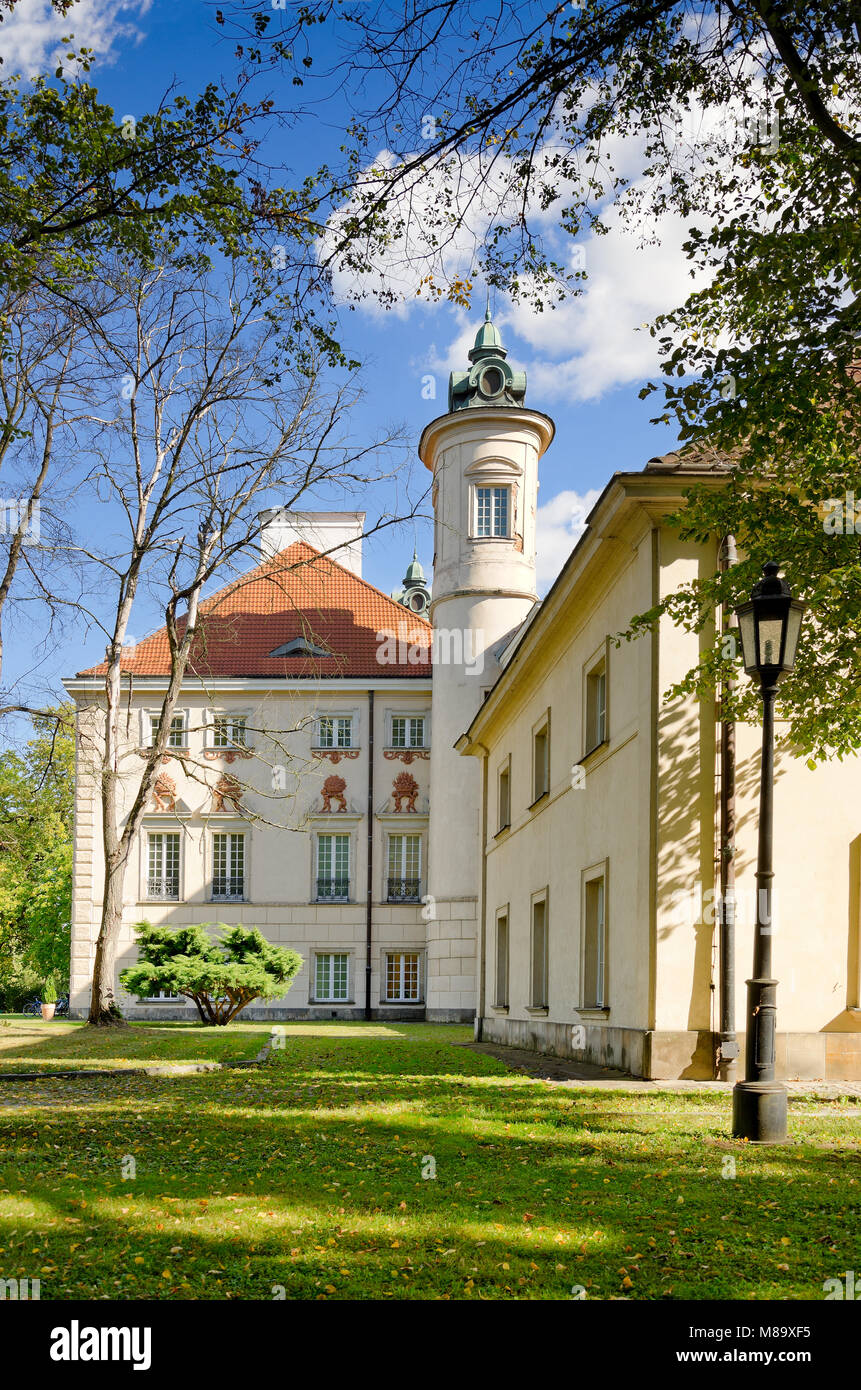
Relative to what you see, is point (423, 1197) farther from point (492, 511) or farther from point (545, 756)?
point (492, 511)

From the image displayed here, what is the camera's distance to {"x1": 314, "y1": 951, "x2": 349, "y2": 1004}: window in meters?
37.5

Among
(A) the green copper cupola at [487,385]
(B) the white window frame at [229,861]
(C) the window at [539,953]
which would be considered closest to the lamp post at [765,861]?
(C) the window at [539,953]

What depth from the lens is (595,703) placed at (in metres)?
17.3

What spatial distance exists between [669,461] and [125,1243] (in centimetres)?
1025

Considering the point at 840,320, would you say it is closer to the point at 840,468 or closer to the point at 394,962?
the point at 840,468

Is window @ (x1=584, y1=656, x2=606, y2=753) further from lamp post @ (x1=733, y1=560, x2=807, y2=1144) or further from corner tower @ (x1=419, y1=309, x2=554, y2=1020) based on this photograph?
corner tower @ (x1=419, y1=309, x2=554, y2=1020)

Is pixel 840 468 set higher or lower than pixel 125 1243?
higher

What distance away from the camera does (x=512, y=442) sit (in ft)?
116

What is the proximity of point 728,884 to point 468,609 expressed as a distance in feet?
74.6

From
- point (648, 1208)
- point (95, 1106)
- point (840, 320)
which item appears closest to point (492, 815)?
point (95, 1106)

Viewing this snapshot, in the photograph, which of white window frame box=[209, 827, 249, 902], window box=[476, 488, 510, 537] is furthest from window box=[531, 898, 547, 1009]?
white window frame box=[209, 827, 249, 902]

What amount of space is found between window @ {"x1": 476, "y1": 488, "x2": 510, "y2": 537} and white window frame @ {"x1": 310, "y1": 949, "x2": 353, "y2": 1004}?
13238mm

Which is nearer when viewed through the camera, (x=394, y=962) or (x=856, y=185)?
(x=856, y=185)

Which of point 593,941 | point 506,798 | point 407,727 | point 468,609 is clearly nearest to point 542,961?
point 593,941
